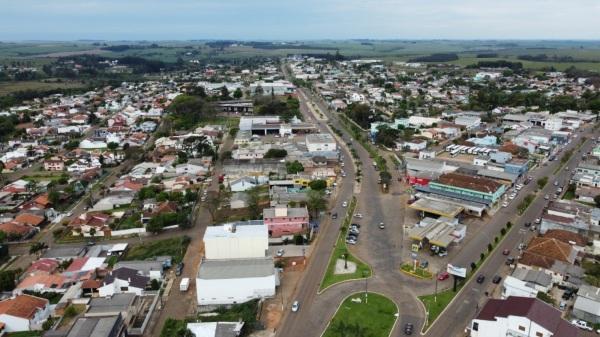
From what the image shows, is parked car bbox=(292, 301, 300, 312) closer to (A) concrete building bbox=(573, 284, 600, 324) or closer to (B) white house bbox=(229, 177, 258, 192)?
(A) concrete building bbox=(573, 284, 600, 324)

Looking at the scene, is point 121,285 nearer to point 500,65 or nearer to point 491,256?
point 491,256

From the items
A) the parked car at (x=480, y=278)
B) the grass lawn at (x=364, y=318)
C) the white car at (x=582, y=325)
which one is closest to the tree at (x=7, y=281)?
the grass lawn at (x=364, y=318)

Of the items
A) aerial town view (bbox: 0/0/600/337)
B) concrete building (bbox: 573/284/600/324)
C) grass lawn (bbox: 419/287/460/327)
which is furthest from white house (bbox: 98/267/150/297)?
concrete building (bbox: 573/284/600/324)

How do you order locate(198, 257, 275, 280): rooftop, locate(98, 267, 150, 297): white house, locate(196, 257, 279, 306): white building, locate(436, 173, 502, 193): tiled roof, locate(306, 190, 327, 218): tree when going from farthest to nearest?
locate(436, 173, 502, 193): tiled roof < locate(306, 190, 327, 218): tree < locate(98, 267, 150, 297): white house < locate(198, 257, 275, 280): rooftop < locate(196, 257, 279, 306): white building

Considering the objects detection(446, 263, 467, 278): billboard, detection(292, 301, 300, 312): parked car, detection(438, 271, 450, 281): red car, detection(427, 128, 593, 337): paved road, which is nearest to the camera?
detection(427, 128, 593, 337): paved road

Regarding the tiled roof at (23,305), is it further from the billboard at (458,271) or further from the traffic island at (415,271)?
the billboard at (458,271)

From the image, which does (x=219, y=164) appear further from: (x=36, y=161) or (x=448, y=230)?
(x=448, y=230)
